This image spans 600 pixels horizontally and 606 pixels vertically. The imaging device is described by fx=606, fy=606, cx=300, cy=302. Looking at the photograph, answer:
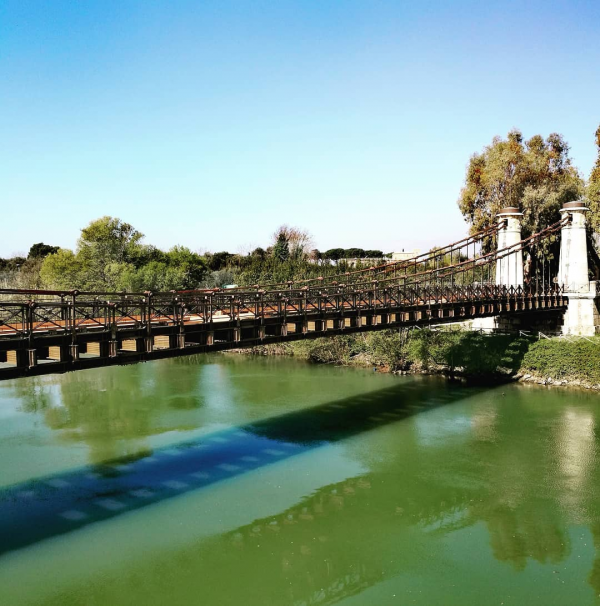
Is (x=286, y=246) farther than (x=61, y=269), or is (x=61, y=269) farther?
(x=286, y=246)

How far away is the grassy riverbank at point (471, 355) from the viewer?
2853 centimetres

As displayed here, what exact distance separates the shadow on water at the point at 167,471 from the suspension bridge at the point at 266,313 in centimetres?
342

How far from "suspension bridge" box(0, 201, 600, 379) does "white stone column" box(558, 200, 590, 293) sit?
0.16 ft

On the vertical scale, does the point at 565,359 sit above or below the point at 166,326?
below

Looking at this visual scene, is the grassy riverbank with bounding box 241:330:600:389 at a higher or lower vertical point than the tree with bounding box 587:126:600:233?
lower

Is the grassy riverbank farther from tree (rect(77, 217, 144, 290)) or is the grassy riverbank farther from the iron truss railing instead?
tree (rect(77, 217, 144, 290))

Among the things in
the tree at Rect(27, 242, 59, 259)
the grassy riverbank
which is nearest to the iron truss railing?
the grassy riverbank

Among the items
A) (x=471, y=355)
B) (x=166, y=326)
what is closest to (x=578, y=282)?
(x=471, y=355)

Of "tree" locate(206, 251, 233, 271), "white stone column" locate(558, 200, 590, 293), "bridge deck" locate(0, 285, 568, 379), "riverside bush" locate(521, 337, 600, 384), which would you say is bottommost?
"riverside bush" locate(521, 337, 600, 384)

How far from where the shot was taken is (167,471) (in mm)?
16750

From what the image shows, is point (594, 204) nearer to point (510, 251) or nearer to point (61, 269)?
point (510, 251)

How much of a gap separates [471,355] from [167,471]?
62.5ft

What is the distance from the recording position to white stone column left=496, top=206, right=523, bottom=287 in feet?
109

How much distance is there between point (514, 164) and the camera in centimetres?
3619
